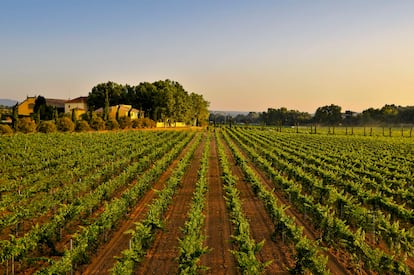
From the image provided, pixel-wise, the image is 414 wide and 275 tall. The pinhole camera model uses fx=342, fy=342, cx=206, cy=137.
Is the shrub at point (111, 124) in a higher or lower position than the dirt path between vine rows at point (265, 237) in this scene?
higher

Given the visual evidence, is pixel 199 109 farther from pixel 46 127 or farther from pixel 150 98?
pixel 46 127

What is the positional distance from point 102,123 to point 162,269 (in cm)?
5196

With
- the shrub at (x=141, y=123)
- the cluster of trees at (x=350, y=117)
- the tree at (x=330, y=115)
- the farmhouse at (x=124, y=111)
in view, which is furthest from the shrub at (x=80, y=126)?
the tree at (x=330, y=115)

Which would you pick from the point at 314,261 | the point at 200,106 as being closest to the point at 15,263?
the point at 314,261

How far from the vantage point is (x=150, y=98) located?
88.1 meters

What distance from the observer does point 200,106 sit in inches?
4818

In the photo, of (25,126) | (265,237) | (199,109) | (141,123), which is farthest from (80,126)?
(199,109)

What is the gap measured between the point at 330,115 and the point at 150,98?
3523 inches

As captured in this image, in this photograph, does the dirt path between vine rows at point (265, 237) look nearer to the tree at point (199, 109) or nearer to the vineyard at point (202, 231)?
the vineyard at point (202, 231)

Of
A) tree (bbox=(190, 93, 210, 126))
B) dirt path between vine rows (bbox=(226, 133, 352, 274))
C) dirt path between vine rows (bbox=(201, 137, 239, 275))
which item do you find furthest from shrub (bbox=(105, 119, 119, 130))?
tree (bbox=(190, 93, 210, 126))

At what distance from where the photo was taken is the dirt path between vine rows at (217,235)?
9.31 m

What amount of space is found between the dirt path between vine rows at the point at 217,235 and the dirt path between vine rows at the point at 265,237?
891 mm

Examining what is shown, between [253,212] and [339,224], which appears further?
[253,212]

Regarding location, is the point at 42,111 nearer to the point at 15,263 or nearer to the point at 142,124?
the point at 142,124
